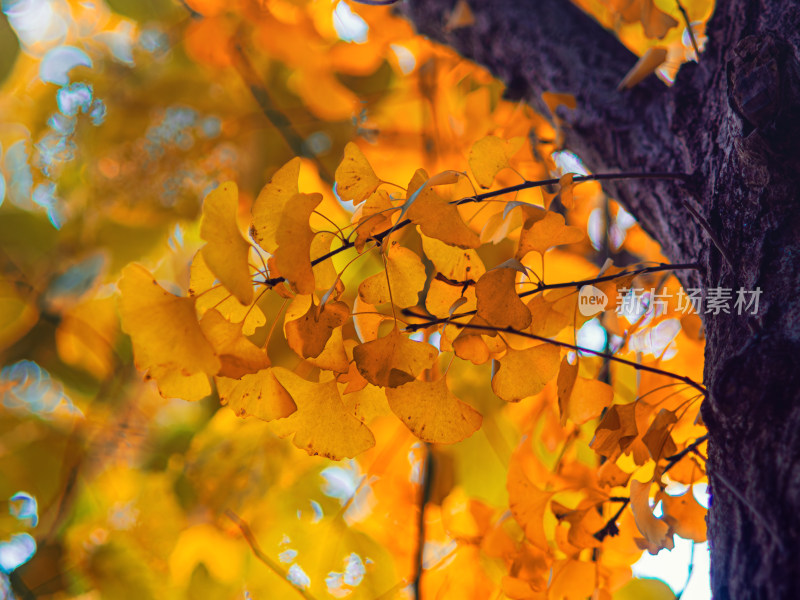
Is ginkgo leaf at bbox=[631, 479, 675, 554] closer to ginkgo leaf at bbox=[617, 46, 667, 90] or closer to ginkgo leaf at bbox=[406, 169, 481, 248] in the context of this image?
ginkgo leaf at bbox=[406, 169, 481, 248]

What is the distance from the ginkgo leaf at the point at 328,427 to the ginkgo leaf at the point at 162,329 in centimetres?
8

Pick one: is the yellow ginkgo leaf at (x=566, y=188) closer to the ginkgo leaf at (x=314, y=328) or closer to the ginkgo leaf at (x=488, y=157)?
the ginkgo leaf at (x=488, y=157)

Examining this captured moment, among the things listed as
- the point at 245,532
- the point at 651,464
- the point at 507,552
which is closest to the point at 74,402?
the point at 245,532

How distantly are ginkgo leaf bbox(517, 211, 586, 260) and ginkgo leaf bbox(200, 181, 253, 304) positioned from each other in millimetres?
190

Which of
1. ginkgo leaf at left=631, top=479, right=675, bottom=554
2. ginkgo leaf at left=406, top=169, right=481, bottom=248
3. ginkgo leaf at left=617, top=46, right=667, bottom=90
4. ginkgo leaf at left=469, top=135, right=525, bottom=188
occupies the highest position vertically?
ginkgo leaf at left=617, top=46, right=667, bottom=90

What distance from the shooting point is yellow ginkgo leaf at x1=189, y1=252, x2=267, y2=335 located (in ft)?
1.24

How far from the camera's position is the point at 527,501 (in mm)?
547

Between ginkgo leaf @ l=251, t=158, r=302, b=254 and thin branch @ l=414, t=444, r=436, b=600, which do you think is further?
thin branch @ l=414, t=444, r=436, b=600

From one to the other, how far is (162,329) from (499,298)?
0.69 ft

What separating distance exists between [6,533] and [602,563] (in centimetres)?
118

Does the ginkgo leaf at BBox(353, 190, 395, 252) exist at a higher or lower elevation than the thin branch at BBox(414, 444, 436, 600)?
higher

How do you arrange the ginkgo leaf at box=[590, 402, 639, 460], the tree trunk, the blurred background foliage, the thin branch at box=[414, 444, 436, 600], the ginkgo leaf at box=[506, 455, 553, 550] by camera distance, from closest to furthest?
1. the tree trunk
2. the ginkgo leaf at box=[590, 402, 639, 460]
3. the ginkgo leaf at box=[506, 455, 553, 550]
4. the thin branch at box=[414, 444, 436, 600]
5. the blurred background foliage

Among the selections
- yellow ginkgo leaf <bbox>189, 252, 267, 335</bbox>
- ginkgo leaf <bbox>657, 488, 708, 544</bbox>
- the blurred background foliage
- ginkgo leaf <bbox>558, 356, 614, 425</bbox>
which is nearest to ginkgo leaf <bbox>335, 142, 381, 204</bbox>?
yellow ginkgo leaf <bbox>189, 252, 267, 335</bbox>

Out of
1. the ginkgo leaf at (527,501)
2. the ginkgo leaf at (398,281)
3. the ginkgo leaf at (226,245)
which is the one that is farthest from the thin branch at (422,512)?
the ginkgo leaf at (226,245)
